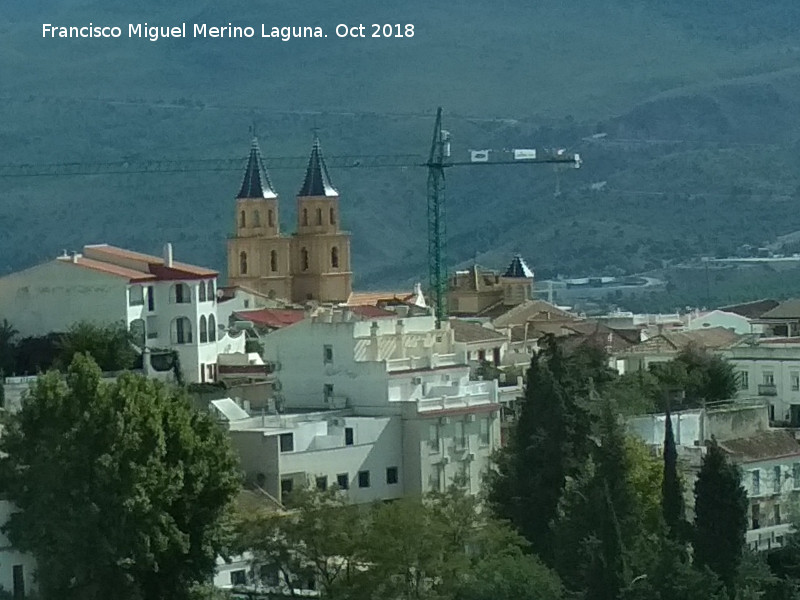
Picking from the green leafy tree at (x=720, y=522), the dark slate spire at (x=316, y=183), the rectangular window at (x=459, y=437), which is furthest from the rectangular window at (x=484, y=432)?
the dark slate spire at (x=316, y=183)

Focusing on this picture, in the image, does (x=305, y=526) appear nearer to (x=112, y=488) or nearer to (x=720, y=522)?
(x=112, y=488)

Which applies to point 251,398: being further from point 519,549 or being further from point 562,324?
point 562,324

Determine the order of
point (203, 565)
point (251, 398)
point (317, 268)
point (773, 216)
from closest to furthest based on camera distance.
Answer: point (203, 565), point (251, 398), point (317, 268), point (773, 216)

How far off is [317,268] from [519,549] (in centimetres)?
5233

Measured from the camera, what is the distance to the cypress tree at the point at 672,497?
44.1m

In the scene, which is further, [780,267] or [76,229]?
[76,229]

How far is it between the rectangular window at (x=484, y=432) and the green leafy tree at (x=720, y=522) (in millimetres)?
9057

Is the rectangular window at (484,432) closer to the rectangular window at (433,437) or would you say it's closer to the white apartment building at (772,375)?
the rectangular window at (433,437)

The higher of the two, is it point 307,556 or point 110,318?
point 110,318

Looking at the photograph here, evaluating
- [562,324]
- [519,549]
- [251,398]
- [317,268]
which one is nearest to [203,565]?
[519,549]

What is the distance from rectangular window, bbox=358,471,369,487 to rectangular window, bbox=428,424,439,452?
1609 mm

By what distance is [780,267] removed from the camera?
139m

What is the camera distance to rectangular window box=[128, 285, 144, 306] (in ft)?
195

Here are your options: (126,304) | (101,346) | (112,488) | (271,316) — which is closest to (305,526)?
(112,488)
